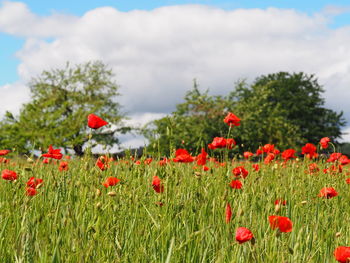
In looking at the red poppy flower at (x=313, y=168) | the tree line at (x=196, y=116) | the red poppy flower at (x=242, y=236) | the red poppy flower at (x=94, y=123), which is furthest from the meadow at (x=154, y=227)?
the tree line at (x=196, y=116)

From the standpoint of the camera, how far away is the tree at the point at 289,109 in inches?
1051

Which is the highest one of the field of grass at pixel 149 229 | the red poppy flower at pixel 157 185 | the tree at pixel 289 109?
the tree at pixel 289 109

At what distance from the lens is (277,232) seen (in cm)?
197

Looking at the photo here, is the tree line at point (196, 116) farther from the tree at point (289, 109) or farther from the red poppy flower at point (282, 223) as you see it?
the red poppy flower at point (282, 223)

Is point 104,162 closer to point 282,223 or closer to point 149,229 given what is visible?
point 149,229

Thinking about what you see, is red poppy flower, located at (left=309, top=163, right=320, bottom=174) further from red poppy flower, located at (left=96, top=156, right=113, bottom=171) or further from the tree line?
the tree line

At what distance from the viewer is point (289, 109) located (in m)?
32.8

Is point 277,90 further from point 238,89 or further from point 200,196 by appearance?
point 200,196

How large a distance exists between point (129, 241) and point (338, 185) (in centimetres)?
306

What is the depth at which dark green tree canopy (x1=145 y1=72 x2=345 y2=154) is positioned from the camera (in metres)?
24.4

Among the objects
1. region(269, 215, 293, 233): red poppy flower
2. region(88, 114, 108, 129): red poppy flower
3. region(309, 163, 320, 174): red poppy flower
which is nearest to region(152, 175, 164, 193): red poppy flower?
region(88, 114, 108, 129): red poppy flower

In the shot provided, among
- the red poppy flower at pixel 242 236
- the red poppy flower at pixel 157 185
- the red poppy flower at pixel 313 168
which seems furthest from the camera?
the red poppy flower at pixel 313 168

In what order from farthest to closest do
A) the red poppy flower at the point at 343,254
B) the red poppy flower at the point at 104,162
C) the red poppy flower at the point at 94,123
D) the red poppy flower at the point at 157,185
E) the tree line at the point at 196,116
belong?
the tree line at the point at 196,116 < the red poppy flower at the point at 104,162 < the red poppy flower at the point at 94,123 < the red poppy flower at the point at 157,185 < the red poppy flower at the point at 343,254

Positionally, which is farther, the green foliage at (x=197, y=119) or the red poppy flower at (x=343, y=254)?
the green foliage at (x=197, y=119)
